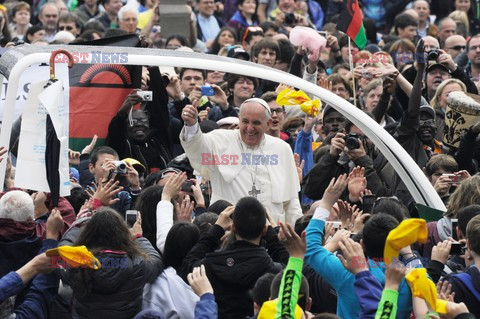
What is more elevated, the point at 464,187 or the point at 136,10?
the point at 136,10

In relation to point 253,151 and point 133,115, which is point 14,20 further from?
point 253,151

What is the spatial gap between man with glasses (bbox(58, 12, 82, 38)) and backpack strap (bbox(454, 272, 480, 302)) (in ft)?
36.0

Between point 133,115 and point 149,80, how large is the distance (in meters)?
0.51

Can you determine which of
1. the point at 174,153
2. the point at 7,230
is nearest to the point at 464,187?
the point at 7,230

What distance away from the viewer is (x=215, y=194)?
38.2 feet

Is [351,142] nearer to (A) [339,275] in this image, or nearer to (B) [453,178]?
(B) [453,178]

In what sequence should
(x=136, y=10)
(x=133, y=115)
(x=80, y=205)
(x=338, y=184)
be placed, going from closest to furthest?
(x=338, y=184)
(x=80, y=205)
(x=133, y=115)
(x=136, y=10)

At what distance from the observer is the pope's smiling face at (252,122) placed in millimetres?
11578

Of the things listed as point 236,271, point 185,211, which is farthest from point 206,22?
point 236,271

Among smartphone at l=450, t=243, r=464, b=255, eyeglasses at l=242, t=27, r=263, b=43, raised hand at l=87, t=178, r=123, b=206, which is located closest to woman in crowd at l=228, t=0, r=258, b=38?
eyeglasses at l=242, t=27, r=263, b=43

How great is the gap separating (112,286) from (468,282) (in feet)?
7.30

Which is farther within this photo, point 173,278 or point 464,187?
point 464,187

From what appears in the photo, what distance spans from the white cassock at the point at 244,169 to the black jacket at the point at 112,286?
251 cm

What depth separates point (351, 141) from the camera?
1177cm
